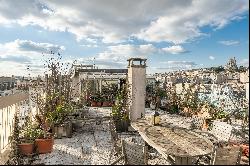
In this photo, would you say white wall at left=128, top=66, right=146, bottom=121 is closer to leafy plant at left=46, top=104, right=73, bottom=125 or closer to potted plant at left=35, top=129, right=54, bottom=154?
leafy plant at left=46, top=104, right=73, bottom=125

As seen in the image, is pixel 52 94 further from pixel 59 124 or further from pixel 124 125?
pixel 124 125

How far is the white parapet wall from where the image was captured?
387 inches

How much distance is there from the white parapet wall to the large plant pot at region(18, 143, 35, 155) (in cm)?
381

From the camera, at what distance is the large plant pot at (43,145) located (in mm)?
7052

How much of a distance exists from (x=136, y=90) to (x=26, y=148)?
417 cm

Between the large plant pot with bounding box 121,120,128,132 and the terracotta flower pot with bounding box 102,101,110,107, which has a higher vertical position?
the terracotta flower pot with bounding box 102,101,110,107

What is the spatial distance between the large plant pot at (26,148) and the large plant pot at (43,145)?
0.17 m

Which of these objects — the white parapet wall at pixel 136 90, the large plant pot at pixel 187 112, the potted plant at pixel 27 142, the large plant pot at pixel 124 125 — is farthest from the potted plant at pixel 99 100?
the potted plant at pixel 27 142

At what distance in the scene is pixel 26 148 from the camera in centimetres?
682

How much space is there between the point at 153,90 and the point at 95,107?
3.70 meters

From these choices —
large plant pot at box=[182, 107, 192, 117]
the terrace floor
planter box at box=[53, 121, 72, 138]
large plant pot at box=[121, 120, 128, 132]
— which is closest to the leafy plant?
planter box at box=[53, 121, 72, 138]

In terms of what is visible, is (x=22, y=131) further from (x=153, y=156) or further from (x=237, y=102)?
(x=237, y=102)

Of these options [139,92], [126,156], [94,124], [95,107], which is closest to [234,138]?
[126,156]

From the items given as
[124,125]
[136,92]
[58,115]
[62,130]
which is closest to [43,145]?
[62,130]
